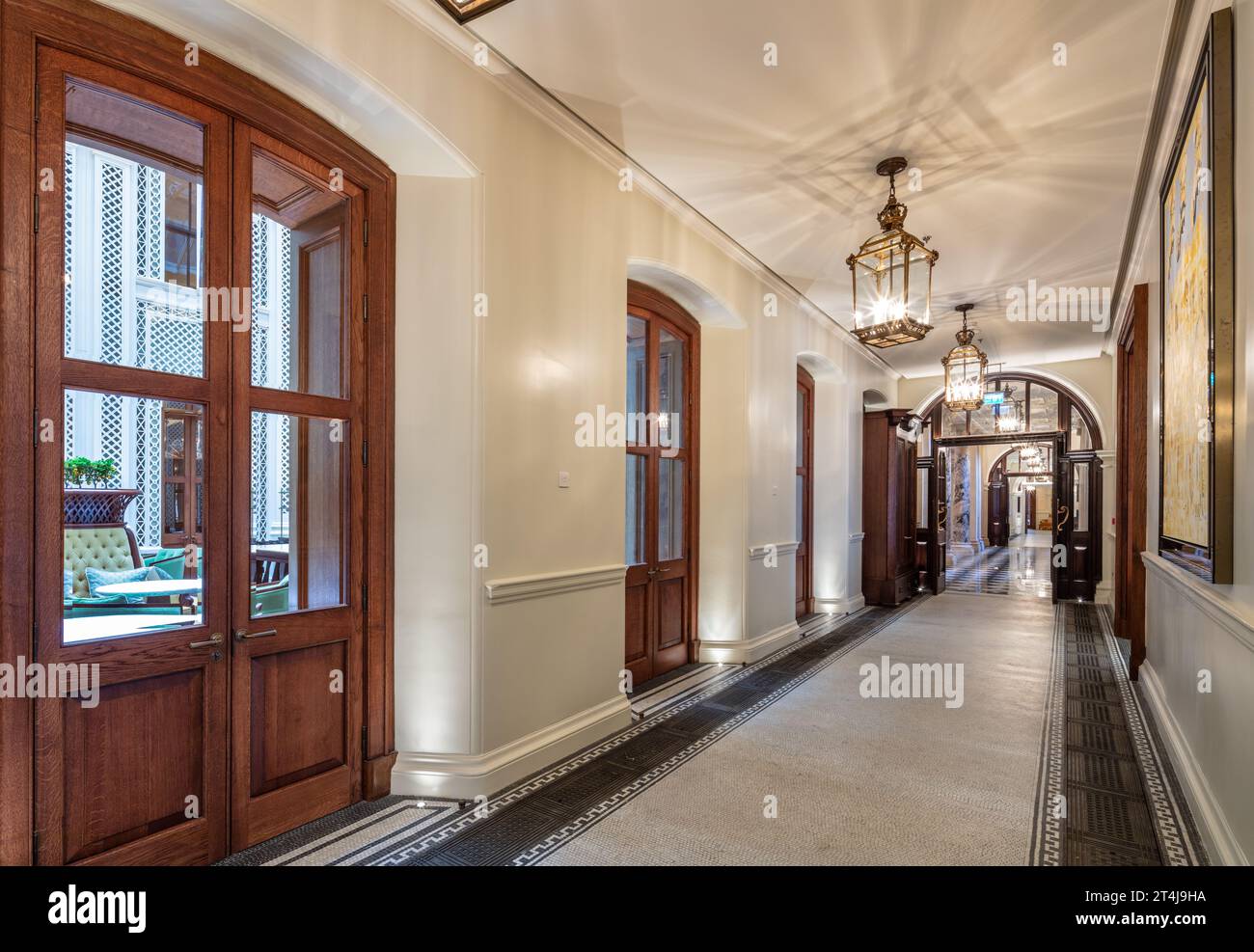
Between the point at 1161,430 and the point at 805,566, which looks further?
the point at 805,566

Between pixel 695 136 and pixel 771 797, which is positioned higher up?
pixel 695 136

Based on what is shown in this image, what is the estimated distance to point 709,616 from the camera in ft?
18.3

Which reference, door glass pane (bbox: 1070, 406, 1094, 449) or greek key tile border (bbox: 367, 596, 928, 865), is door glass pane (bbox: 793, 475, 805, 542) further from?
door glass pane (bbox: 1070, 406, 1094, 449)

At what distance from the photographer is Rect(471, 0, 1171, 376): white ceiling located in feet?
9.30

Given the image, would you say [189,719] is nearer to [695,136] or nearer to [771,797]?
[771,797]

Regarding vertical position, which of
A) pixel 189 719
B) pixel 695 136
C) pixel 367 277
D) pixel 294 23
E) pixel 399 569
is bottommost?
pixel 189 719

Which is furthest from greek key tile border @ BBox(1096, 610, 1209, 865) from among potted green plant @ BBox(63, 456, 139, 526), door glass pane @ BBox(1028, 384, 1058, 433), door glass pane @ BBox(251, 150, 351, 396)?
door glass pane @ BBox(1028, 384, 1058, 433)

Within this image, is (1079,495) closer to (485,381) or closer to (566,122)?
(566,122)

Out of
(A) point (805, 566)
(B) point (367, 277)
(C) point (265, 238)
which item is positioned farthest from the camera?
(A) point (805, 566)

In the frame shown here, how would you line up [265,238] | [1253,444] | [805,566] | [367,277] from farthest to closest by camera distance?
[805,566]
[367,277]
[265,238]
[1253,444]

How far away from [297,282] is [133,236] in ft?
1.93

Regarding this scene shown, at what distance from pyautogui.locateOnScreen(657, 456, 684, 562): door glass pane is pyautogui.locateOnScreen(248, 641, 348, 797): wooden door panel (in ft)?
8.95

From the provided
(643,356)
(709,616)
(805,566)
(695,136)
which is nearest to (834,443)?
(805,566)

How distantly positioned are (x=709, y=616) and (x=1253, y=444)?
3977mm
